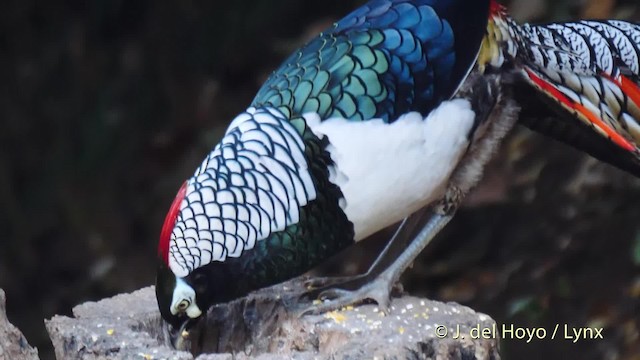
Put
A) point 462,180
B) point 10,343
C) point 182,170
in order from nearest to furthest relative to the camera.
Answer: point 10,343, point 462,180, point 182,170

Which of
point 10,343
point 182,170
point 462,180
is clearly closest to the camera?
point 10,343

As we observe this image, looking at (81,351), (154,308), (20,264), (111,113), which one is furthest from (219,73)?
(81,351)

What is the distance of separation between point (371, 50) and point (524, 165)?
3.02 ft

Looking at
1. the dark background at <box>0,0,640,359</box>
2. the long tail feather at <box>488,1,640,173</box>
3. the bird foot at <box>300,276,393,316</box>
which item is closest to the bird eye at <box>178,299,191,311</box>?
the bird foot at <box>300,276,393,316</box>

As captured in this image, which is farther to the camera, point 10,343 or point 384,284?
point 384,284

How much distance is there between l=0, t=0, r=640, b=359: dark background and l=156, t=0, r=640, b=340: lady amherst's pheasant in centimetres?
73

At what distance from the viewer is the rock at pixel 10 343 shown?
3.70 ft

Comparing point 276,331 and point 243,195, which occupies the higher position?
point 243,195

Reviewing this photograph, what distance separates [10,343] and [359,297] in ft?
1.41

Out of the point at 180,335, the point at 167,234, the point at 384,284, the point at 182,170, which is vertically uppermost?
the point at 182,170

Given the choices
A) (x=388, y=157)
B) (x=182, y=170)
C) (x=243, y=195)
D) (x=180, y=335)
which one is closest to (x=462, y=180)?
(x=388, y=157)

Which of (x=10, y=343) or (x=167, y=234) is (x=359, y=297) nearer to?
(x=167, y=234)

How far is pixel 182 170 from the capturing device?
6.91 ft

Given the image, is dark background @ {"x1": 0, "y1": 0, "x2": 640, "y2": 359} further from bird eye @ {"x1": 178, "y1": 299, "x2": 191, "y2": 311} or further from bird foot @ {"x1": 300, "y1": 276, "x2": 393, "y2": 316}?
bird eye @ {"x1": 178, "y1": 299, "x2": 191, "y2": 311}
